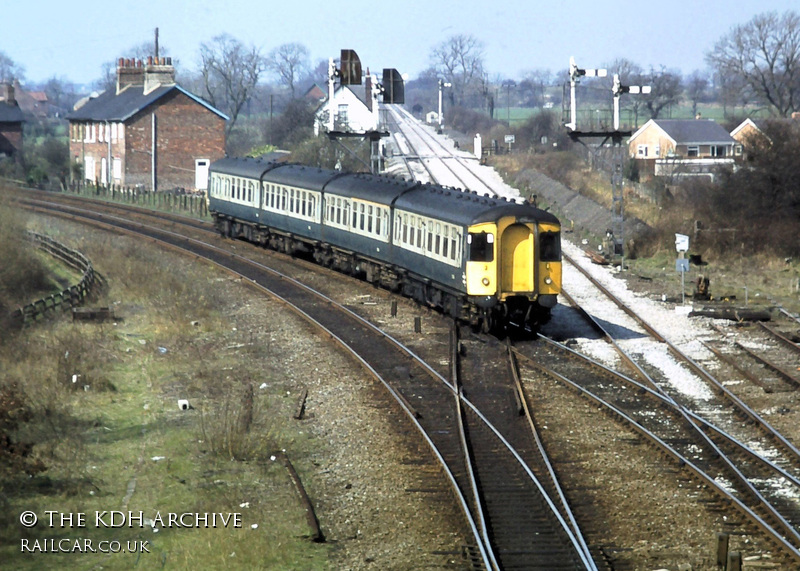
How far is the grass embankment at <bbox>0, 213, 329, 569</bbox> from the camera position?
11.6 m

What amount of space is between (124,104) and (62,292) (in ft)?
125

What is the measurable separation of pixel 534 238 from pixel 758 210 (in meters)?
16.4

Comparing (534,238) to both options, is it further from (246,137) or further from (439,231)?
(246,137)

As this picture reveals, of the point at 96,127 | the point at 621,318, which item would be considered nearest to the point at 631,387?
the point at 621,318

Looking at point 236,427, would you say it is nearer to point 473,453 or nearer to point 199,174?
point 473,453

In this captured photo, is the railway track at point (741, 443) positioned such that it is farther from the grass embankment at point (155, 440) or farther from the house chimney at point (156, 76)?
the house chimney at point (156, 76)

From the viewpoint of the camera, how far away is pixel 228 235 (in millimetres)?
40250

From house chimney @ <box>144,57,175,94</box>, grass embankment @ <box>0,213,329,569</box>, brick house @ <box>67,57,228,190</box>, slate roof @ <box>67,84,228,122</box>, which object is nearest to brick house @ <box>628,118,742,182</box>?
brick house @ <box>67,57,228,190</box>

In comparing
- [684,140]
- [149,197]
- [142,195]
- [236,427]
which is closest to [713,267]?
[236,427]

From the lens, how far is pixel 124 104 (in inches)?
2457

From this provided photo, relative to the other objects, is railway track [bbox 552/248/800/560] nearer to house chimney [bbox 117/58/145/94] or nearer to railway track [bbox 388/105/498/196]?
railway track [bbox 388/105/498/196]

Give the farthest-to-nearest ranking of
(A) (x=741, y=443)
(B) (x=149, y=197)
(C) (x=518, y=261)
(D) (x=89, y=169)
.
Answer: (D) (x=89, y=169)
(B) (x=149, y=197)
(C) (x=518, y=261)
(A) (x=741, y=443)

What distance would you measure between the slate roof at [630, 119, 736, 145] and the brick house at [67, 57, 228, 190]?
37.5m

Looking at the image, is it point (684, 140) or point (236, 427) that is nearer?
point (236, 427)
